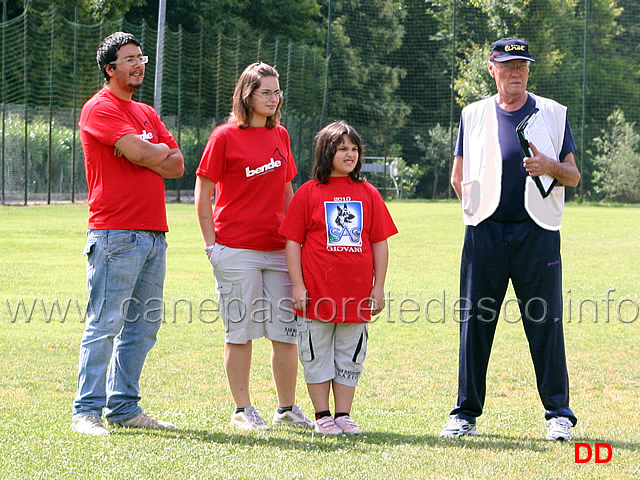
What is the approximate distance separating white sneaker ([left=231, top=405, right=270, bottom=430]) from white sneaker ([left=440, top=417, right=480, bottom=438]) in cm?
94

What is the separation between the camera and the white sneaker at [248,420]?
4.72 meters

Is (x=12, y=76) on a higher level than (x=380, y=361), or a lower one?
higher

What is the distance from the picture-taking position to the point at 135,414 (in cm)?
470

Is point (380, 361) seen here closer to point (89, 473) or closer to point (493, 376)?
point (493, 376)

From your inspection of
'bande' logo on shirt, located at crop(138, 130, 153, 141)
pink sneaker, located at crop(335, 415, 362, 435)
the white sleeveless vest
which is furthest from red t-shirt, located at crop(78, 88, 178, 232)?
the white sleeveless vest

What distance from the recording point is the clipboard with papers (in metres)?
4.48

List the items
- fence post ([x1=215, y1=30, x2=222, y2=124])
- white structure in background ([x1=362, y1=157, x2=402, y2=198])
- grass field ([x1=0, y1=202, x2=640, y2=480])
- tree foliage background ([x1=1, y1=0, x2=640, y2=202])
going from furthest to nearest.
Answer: white structure in background ([x1=362, y1=157, x2=402, y2=198]) → fence post ([x1=215, y1=30, x2=222, y2=124]) → tree foliage background ([x1=1, y1=0, x2=640, y2=202]) → grass field ([x1=0, y1=202, x2=640, y2=480])

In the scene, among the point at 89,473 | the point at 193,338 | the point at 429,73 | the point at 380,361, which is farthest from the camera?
the point at 429,73

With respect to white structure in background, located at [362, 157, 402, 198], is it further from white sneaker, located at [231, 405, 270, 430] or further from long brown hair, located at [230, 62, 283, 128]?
white sneaker, located at [231, 405, 270, 430]

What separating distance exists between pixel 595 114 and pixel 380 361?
1363 inches

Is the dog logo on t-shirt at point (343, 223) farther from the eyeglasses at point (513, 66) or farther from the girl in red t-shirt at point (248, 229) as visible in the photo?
the eyeglasses at point (513, 66)

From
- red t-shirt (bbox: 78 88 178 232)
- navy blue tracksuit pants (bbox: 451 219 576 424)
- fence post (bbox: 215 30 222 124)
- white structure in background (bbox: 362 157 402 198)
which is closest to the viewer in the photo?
red t-shirt (bbox: 78 88 178 232)

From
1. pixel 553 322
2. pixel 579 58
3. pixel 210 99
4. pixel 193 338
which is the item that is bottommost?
pixel 193 338

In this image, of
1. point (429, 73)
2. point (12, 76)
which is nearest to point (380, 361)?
point (12, 76)
